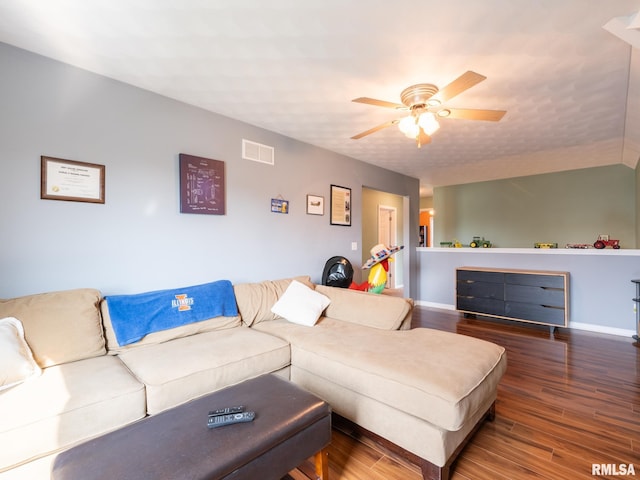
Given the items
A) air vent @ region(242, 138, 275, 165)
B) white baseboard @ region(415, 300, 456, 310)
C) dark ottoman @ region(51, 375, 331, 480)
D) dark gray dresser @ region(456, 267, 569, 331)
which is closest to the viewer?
dark ottoman @ region(51, 375, 331, 480)

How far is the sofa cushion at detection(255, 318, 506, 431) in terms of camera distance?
1393mm

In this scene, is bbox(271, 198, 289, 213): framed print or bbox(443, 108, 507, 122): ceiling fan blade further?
bbox(271, 198, 289, 213): framed print

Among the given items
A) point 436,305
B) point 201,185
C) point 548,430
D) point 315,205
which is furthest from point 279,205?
point 436,305

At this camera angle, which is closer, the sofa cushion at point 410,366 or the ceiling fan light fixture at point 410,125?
the sofa cushion at point 410,366

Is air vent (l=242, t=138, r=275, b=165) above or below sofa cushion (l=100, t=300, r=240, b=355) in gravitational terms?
above

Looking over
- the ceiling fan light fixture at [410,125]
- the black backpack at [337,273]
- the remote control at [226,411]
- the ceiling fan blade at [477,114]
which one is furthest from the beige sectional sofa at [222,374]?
the ceiling fan blade at [477,114]

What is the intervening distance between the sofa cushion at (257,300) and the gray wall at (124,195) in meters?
0.26

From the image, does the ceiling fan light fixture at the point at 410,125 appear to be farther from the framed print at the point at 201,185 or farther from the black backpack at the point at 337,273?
the black backpack at the point at 337,273

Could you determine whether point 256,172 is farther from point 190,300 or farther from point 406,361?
point 406,361

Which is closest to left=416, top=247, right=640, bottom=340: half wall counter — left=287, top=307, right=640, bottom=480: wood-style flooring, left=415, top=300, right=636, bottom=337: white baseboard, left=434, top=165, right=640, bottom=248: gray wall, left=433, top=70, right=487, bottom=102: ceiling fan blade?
left=415, top=300, right=636, bottom=337: white baseboard

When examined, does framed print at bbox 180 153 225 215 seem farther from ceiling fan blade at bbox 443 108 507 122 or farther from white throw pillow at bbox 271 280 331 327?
ceiling fan blade at bbox 443 108 507 122

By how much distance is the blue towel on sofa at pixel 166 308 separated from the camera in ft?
6.51

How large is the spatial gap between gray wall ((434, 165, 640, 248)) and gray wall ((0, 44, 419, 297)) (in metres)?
4.63

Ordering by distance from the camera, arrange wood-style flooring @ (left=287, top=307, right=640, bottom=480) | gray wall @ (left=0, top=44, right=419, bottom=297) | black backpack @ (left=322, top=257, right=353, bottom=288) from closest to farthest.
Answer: wood-style flooring @ (left=287, top=307, right=640, bottom=480)
gray wall @ (left=0, top=44, right=419, bottom=297)
black backpack @ (left=322, top=257, right=353, bottom=288)
